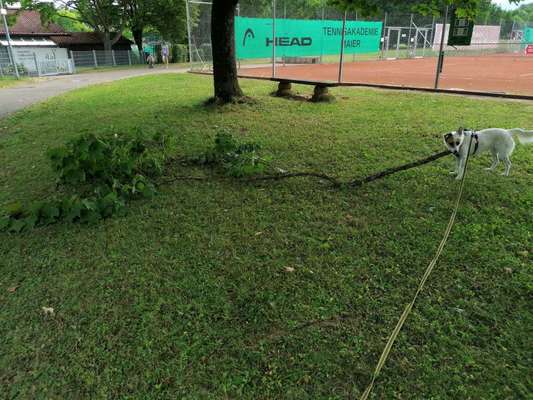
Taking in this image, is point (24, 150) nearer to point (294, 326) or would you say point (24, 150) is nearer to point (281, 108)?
point (281, 108)

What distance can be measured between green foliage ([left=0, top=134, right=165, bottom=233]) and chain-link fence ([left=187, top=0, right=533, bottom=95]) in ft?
19.3

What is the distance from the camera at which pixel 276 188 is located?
452 centimetres

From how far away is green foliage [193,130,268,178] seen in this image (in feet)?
15.8

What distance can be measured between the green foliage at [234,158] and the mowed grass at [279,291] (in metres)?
0.27

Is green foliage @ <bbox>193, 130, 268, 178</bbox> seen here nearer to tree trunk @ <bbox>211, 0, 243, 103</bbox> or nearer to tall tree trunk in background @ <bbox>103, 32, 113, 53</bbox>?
tree trunk @ <bbox>211, 0, 243, 103</bbox>

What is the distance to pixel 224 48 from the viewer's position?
8.41m

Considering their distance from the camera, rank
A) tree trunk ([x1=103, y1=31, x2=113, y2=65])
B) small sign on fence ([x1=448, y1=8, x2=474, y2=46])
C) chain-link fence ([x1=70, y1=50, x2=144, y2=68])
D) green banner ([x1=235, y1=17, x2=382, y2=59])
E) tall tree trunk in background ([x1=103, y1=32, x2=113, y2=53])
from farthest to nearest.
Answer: tall tree trunk in background ([x1=103, y1=32, x2=113, y2=53]) < tree trunk ([x1=103, y1=31, x2=113, y2=65]) < chain-link fence ([x1=70, y1=50, x2=144, y2=68]) < green banner ([x1=235, y1=17, x2=382, y2=59]) < small sign on fence ([x1=448, y1=8, x2=474, y2=46])

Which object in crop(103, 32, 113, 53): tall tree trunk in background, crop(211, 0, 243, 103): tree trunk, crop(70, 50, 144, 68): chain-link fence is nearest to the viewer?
crop(211, 0, 243, 103): tree trunk

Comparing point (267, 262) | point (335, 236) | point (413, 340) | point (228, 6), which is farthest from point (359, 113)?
point (413, 340)

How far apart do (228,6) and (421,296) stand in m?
7.24

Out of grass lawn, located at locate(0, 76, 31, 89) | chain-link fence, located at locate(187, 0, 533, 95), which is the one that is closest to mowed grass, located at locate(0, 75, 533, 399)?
chain-link fence, located at locate(187, 0, 533, 95)

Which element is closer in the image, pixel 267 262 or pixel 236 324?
pixel 236 324

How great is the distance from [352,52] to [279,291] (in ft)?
80.9

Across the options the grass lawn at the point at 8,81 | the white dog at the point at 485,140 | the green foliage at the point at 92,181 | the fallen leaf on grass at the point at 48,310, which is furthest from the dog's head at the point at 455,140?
the grass lawn at the point at 8,81
